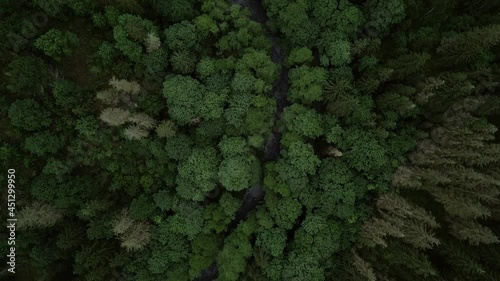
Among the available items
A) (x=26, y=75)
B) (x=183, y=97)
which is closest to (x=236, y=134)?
(x=183, y=97)

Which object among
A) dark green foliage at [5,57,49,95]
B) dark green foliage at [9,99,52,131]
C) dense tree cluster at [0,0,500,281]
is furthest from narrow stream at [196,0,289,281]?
dark green foliage at [9,99,52,131]

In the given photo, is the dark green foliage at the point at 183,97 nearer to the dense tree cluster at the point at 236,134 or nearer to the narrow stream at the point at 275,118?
the dense tree cluster at the point at 236,134

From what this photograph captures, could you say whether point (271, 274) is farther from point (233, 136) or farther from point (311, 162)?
point (233, 136)

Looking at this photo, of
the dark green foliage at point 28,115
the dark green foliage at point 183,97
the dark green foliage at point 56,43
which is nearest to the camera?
the dark green foliage at point 28,115

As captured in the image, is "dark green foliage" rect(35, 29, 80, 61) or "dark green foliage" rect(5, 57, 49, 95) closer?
"dark green foliage" rect(5, 57, 49, 95)

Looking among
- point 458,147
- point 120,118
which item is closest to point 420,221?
point 458,147

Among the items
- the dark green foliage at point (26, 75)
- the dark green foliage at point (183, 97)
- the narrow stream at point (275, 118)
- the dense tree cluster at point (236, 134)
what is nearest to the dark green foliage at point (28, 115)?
the dense tree cluster at point (236, 134)

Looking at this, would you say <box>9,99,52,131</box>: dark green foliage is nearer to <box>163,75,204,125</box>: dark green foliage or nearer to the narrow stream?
<box>163,75,204,125</box>: dark green foliage
